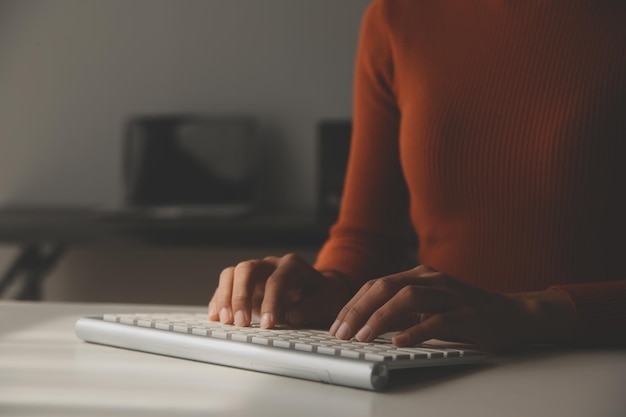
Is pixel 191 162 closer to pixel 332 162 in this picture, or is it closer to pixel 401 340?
pixel 332 162

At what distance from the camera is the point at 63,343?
0.68 meters

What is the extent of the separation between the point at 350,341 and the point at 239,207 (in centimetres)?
198

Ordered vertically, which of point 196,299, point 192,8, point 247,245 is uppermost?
point 192,8

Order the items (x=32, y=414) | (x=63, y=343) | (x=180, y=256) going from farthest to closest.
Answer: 1. (x=180, y=256)
2. (x=63, y=343)
3. (x=32, y=414)

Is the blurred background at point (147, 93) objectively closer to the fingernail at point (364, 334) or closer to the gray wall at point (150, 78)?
the gray wall at point (150, 78)

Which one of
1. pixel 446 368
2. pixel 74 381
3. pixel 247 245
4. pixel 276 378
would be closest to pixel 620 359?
pixel 446 368

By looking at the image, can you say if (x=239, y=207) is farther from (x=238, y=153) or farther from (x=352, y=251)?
(x=352, y=251)

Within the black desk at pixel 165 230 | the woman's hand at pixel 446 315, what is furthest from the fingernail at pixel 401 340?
the black desk at pixel 165 230

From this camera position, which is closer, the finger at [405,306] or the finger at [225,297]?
the finger at [405,306]

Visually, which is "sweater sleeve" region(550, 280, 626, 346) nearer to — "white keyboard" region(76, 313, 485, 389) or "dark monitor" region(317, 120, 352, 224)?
"white keyboard" region(76, 313, 485, 389)

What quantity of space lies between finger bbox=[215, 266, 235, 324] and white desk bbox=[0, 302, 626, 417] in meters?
0.09

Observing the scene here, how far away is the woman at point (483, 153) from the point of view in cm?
87

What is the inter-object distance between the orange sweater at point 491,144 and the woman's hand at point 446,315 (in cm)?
21

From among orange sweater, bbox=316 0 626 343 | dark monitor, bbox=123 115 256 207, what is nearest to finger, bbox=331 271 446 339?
orange sweater, bbox=316 0 626 343
